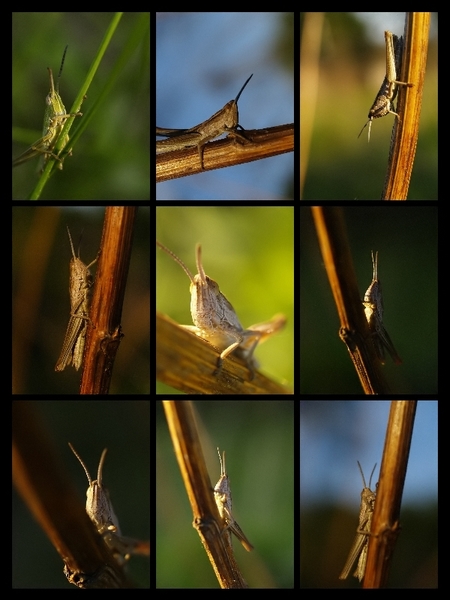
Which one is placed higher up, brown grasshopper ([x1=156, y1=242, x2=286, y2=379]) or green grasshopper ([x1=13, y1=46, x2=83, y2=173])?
green grasshopper ([x1=13, y1=46, x2=83, y2=173])

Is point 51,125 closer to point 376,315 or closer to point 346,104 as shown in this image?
point 346,104

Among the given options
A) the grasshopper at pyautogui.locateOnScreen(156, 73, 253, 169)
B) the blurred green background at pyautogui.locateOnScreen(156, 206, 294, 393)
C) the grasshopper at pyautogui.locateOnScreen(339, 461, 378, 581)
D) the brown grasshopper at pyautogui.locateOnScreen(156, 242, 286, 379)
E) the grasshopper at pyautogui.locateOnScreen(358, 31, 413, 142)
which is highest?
the grasshopper at pyautogui.locateOnScreen(358, 31, 413, 142)

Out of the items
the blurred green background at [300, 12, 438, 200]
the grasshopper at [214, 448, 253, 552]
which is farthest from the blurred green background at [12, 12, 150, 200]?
the grasshopper at [214, 448, 253, 552]

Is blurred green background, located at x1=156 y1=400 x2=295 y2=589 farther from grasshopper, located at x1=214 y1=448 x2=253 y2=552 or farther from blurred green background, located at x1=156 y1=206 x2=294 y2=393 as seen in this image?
blurred green background, located at x1=156 y1=206 x2=294 y2=393

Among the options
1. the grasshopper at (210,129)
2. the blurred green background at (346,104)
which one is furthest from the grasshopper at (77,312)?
the blurred green background at (346,104)

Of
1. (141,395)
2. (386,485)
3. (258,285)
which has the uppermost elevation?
(258,285)
